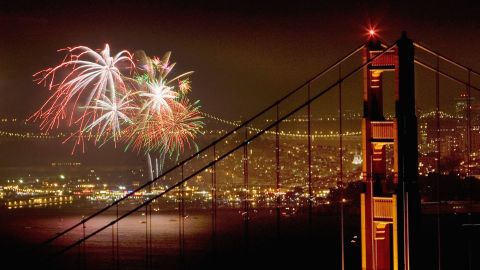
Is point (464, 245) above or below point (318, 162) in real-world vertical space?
below

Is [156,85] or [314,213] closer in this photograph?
[156,85]

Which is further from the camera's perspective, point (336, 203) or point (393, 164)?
point (336, 203)

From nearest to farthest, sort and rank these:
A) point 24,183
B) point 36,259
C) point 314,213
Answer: point 36,259 < point 314,213 < point 24,183

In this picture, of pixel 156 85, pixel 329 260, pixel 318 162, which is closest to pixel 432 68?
pixel 156 85

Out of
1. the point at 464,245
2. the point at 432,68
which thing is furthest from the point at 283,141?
the point at 432,68

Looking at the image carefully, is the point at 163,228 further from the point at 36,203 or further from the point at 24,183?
the point at 24,183

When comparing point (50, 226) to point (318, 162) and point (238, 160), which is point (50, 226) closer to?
point (318, 162)

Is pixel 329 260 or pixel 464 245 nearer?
pixel 329 260

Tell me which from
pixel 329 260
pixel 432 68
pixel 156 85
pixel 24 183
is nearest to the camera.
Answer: pixel 432 68

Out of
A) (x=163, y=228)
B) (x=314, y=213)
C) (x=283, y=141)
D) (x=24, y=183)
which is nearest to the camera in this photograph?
(x=163, y=228)
